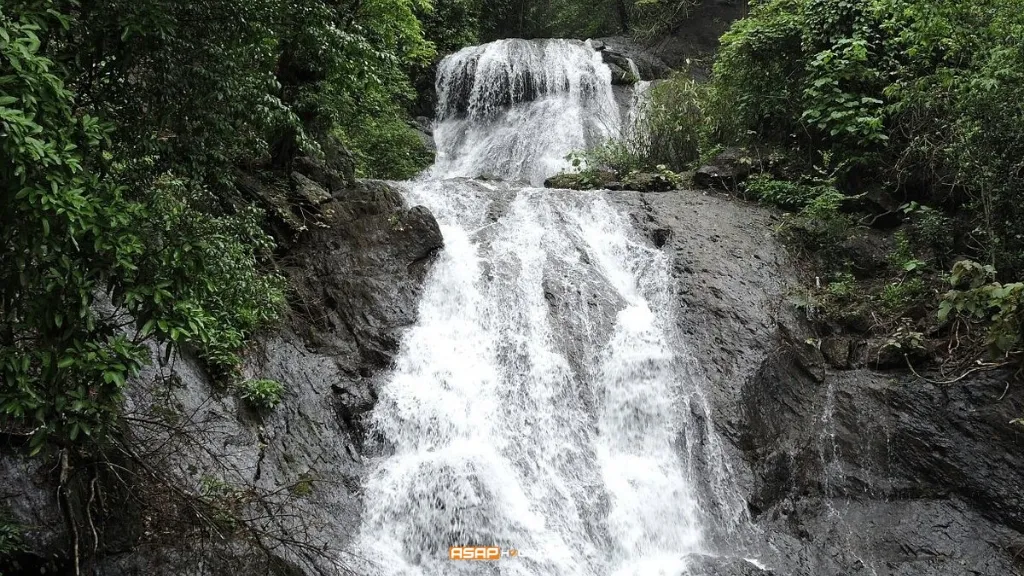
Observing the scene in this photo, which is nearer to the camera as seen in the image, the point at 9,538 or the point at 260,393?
the point at 9,538

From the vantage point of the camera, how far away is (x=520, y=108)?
729 inches

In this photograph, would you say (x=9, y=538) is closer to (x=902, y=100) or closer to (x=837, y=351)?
(x=837, y=351)

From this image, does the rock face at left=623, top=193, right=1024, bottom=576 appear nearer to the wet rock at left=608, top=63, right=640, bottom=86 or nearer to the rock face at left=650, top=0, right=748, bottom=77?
the wet rock at left=608, top=63, right=640, bottom=86

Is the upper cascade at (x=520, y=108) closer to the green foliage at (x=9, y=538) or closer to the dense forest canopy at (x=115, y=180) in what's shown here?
the dense forest canopy at (x=115, y=180)

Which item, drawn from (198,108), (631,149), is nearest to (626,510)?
(198,108)

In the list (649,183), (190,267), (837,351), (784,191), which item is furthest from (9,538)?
(784,191)

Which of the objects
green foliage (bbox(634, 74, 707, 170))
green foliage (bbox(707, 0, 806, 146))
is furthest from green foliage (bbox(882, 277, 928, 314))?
green foliage (bbox(634, 74, 707, 170))

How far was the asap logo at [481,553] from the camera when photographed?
6621 millimetres

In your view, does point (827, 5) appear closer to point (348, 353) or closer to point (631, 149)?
point (631, 149)

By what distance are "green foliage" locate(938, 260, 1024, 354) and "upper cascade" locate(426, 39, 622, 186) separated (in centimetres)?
988

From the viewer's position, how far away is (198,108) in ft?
15.2

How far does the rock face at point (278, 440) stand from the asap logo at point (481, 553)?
1089mm

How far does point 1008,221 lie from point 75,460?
395 inches

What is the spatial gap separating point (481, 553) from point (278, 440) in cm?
251
